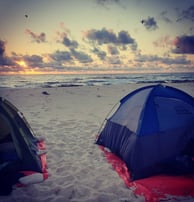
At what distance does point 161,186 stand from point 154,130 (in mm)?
1406

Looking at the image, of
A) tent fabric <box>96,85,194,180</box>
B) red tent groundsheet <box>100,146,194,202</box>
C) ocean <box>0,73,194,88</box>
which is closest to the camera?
red tent groundsheet <box>100,146,194,202</box>

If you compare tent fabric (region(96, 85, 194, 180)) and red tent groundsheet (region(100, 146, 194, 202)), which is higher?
tent fabric (region(96, 85, 194, 180))

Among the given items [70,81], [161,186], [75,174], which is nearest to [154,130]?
[161,186]

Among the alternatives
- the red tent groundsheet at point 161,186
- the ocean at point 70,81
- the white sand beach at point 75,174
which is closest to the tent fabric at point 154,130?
the red tent groundsheet at point 161,186

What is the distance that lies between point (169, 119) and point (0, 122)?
485 centimetres

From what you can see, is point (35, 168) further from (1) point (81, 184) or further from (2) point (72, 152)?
(2) point (72, 152)

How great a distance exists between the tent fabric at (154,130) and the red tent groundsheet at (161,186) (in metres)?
0.19

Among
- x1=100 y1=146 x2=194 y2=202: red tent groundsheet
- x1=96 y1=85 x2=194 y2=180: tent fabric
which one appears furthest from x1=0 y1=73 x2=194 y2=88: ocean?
x1=100 y1=146 x2=194 y2=202: red tent groundsheet

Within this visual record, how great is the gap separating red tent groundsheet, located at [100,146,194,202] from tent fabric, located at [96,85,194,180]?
0.19m

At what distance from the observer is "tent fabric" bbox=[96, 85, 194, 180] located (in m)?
6.08

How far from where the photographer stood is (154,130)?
6.27 metres

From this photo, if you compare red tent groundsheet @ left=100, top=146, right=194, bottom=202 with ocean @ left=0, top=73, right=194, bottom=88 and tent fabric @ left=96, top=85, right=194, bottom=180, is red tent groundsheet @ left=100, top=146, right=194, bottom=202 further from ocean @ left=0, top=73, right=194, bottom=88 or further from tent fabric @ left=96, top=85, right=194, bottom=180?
ocean @ left=0, top=73, right=194, bottom=88

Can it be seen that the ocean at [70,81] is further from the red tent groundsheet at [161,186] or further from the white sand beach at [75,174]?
the red tent groundsheet at [161,186]

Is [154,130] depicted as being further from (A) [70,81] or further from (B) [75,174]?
(A) [70,81]
